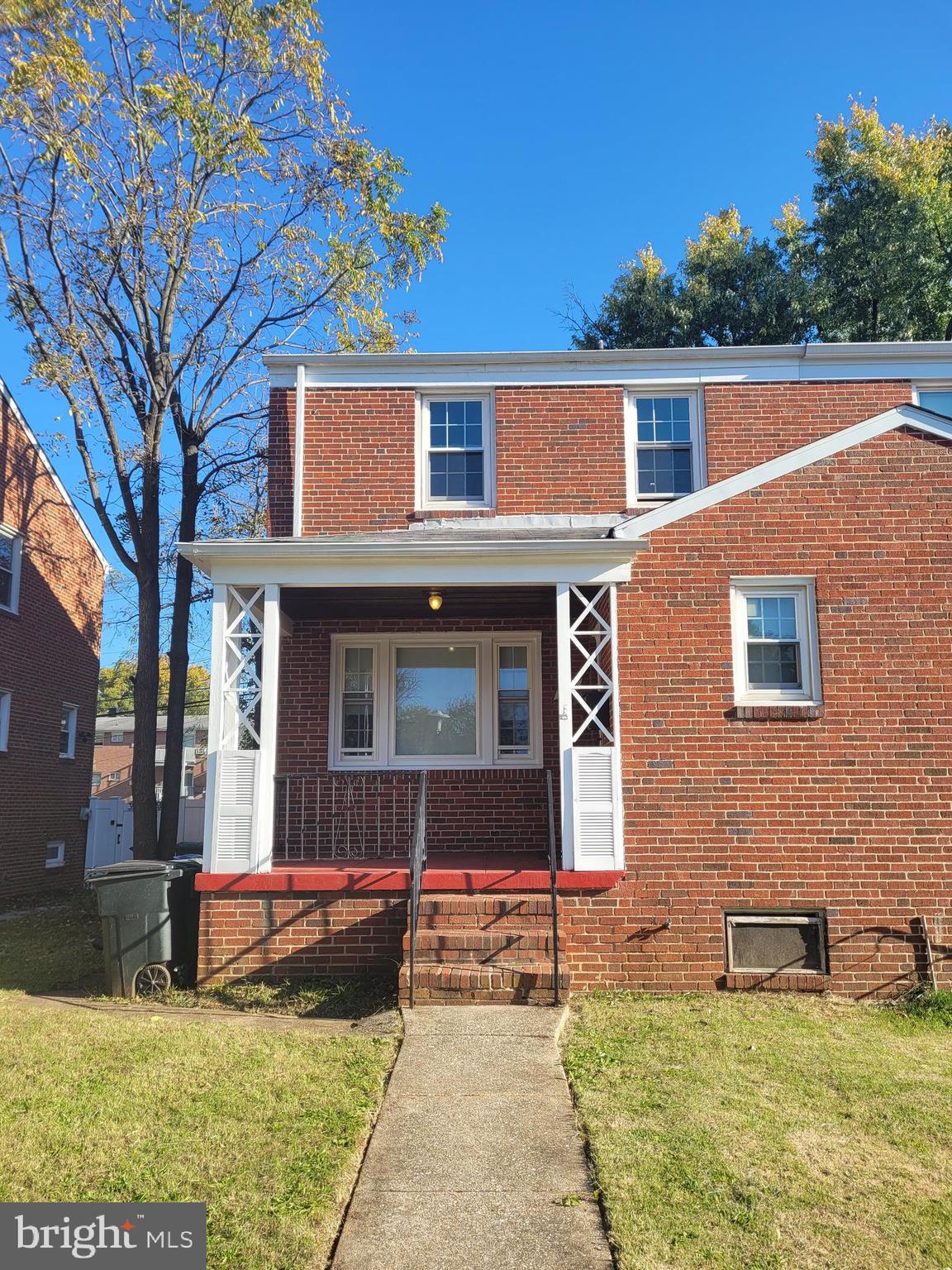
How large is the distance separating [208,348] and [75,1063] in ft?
41.5

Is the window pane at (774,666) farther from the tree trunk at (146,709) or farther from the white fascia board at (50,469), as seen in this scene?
the white fascia board at (50,469)

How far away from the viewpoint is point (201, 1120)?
471 centimetres

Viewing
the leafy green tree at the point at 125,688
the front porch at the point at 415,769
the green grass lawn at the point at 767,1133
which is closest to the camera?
the green grass lawn at the point at 767,1133

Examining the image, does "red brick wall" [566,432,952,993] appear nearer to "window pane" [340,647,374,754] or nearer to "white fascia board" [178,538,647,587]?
"white fascia board" [178,538,647,587]

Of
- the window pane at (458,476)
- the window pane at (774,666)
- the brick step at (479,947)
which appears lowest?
the brick step at (479,947)

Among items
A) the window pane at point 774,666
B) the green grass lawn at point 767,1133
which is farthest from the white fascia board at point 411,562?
the green grass lawn at point 767,1133

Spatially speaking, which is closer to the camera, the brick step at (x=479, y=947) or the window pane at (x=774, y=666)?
the brick step at (x=479, y=947)

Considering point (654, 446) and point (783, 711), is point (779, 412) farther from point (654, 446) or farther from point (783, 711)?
point (783, 711)

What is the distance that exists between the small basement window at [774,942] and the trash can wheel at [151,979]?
4.75 meters

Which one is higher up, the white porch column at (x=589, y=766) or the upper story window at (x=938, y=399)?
the upper story window at (x=938, y=399)

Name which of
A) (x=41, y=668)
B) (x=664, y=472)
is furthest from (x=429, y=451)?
(x=41, y=668)

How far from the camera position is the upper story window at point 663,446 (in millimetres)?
10859

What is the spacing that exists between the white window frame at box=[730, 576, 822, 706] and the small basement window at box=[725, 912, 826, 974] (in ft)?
6.02

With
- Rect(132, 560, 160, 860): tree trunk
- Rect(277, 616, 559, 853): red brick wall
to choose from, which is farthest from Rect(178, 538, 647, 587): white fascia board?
Rect(132, 560, 160, 860): tree trunk
